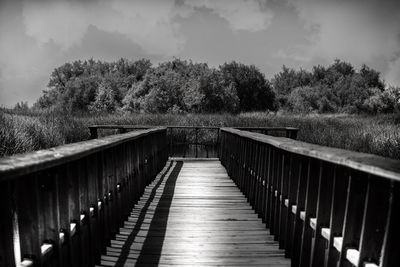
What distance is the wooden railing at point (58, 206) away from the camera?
5.49 ft

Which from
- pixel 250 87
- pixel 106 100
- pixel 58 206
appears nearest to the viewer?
pixel 58 206

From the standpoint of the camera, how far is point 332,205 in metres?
2.31

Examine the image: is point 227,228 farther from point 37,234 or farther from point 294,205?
point 37,234

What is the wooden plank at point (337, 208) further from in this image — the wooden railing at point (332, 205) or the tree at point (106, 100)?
the tree at point (106, 100)

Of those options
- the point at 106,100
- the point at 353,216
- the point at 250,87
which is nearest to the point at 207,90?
the point at 250,87

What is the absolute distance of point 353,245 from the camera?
209 cm

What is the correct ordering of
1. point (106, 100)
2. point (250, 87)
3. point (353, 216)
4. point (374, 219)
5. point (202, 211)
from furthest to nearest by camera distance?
point (250, 87) → point (106, 100) → point (202, 211) → point (353, 216) → point (374, 219)

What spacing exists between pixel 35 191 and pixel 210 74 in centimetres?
4016

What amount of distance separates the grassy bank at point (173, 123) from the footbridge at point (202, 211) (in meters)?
3.50

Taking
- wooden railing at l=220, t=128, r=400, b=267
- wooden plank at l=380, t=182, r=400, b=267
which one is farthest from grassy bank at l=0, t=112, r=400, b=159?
wooden plank at l=380, t=182, r=400, b=267

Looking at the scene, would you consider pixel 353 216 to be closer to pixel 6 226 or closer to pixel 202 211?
pixel 6 226

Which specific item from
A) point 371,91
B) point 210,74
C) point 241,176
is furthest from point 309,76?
point 241,176

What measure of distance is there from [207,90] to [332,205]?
1495 inches

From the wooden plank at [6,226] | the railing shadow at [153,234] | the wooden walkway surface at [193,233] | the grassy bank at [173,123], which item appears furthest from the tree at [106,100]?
the wooden plank at [6,226]
